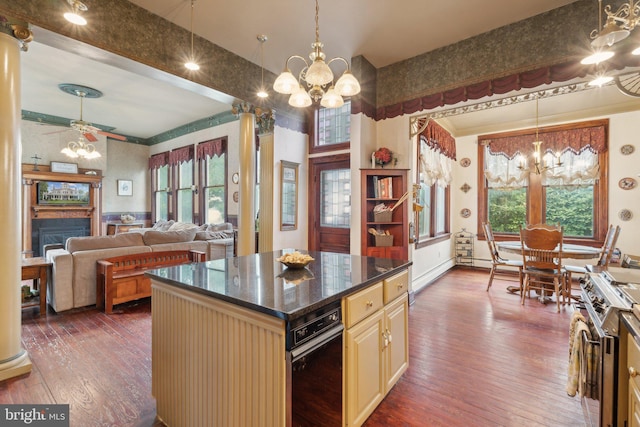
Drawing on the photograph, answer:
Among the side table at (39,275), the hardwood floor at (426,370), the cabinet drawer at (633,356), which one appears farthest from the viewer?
the side table at (39,275)

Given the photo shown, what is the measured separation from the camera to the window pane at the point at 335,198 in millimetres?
4930

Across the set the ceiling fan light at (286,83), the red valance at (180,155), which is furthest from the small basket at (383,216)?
the red valance at (180,155)

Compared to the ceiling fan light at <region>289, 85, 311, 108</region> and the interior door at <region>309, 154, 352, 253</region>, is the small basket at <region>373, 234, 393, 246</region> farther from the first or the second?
the ceiling fan light at <region>289, 85, 311, 108</region>

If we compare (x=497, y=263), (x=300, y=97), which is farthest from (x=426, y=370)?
(x=497, y=263)

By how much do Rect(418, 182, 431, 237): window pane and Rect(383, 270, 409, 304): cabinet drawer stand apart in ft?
10.2

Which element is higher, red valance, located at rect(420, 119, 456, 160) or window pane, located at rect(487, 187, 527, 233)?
red valance, located at rect(420, 119, 456, 160)

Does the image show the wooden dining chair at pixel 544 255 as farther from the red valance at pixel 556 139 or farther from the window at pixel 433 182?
the red valance at pixel 556 139

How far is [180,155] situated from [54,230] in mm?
3451

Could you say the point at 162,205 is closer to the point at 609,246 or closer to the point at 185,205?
the point at 185,205

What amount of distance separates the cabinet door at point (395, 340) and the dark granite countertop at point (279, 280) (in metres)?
0.26

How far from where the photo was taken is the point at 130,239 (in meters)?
4.10

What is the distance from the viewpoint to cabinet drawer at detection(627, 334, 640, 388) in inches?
43.1

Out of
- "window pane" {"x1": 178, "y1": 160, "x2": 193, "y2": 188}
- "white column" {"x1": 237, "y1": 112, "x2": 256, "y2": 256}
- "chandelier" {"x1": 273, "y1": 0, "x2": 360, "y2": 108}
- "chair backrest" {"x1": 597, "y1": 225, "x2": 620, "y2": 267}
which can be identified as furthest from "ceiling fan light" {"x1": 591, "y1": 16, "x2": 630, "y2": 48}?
"window pane" {"x1": 178, "y1": 160, "x2": 193, "y2": 188}

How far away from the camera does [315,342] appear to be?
4.34 ft
